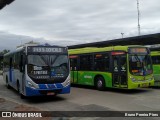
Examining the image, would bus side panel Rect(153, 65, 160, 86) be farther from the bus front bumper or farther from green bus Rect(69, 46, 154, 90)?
the bus front bumper

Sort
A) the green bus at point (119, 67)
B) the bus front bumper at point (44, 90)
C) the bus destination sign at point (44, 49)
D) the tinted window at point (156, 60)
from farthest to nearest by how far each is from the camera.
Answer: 1. the tinted window at point (156, 60)
2. the green bus at point (119, 67)
3. the bus destination sign at point (44, 49)
4. the bus front bumper at point (44, 90)

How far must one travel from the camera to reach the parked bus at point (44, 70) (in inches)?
571

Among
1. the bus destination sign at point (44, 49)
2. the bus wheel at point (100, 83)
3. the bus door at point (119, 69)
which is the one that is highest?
the bus destination sign at point (44, 49)

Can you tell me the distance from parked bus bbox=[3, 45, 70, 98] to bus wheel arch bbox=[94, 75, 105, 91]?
181 inches

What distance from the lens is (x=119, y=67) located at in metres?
18.0

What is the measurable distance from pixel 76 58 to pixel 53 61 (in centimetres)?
763

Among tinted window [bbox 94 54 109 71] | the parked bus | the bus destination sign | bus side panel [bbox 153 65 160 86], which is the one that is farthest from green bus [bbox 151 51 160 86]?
the bus destination sign

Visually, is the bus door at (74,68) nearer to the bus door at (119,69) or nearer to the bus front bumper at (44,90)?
the bus door at (119,69)

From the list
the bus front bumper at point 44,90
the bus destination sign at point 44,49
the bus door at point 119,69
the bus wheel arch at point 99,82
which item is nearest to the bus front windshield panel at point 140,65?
the bus door at point 119,69

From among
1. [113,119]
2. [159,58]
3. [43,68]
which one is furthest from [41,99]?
[159,58]

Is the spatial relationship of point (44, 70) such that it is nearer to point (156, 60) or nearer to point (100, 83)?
point (100, 83)

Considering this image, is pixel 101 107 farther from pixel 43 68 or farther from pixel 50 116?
pixel 43 68

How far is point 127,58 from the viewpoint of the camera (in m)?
17.7

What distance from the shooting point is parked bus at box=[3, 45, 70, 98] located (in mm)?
14500
